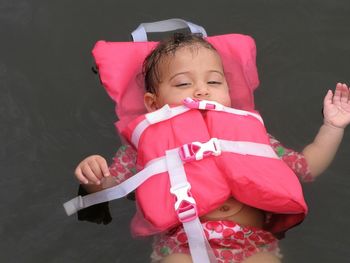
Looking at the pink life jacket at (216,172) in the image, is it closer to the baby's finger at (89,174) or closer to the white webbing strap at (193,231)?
the white webbing strap at (193,231)

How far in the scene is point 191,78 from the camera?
273 centimetres

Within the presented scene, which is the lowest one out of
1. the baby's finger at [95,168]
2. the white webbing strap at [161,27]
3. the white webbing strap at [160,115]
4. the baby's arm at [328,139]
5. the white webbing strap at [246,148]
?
the baby's arm at [328,139]

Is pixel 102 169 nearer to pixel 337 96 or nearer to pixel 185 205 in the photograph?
pixel 185 205

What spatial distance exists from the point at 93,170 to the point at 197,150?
44 centimetres

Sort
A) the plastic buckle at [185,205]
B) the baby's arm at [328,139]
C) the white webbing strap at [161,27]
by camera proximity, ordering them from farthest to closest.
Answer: the white webbing strap at [161,27] < the baby's arm at [328,139] < the plastic buckle at [185,205]

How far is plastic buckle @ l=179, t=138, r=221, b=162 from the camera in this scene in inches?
97.1

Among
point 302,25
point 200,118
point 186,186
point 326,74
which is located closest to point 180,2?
point 302,25

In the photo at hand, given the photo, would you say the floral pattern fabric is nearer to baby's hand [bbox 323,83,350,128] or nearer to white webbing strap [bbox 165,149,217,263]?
white webbing strap [bbox 165,149,217,263]

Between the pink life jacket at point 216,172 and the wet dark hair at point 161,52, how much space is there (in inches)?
11.2

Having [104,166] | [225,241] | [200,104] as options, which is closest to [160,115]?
[200,104]

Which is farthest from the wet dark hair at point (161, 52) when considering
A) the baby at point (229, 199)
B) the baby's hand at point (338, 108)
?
the baby's hand at point (338, 108)

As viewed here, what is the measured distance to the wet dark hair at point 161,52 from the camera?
2834mm

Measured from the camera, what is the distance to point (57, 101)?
3307 mm

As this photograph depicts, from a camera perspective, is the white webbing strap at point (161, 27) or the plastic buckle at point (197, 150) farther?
the white webbing strap at point (161, 27)
